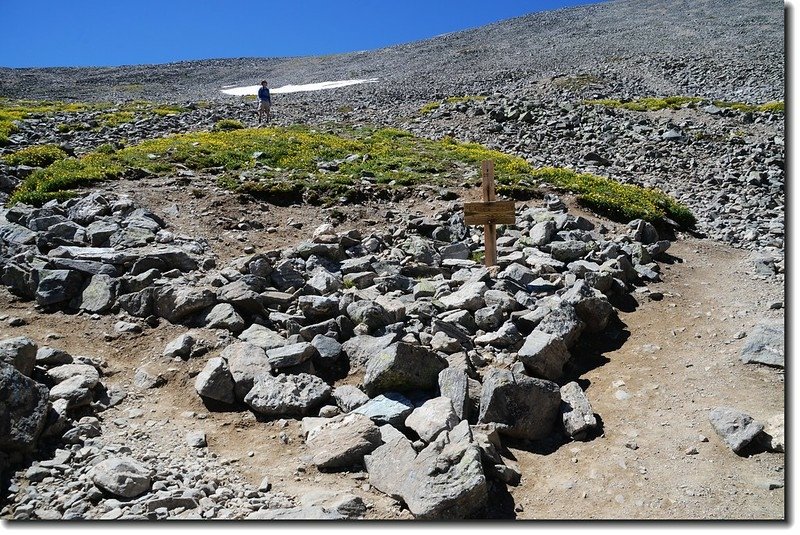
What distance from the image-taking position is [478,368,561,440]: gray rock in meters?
7.17

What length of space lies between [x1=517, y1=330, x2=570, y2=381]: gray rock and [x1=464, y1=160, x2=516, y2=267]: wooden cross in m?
3.80

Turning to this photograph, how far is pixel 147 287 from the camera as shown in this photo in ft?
33.7

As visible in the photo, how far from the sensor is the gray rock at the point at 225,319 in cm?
937

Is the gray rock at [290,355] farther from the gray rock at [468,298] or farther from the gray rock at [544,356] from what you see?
the gray rock at [544,356]

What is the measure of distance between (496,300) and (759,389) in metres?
4.11

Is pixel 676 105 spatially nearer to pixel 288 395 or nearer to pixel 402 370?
pixel 402 370

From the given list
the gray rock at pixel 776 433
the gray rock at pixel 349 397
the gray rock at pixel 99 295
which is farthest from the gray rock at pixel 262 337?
the gray rock at pixel 776 433

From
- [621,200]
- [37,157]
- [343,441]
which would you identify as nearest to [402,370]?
[343,441]

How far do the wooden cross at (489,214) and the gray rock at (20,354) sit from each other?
808 centimetres

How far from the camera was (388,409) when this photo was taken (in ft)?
23.6

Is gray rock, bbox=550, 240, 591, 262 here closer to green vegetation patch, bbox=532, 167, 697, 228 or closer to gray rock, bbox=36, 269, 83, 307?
green vegetation patch, bbox=532, 167, 697, 228

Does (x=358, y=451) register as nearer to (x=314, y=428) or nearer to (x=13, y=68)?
(x=314, y=428)

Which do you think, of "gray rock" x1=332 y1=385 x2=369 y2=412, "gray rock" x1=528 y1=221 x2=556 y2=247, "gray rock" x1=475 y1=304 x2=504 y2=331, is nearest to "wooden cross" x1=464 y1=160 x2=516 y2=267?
"gray rock" x1=528 y1=221 x2=556 y2=247

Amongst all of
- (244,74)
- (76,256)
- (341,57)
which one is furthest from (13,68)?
(76,256)
